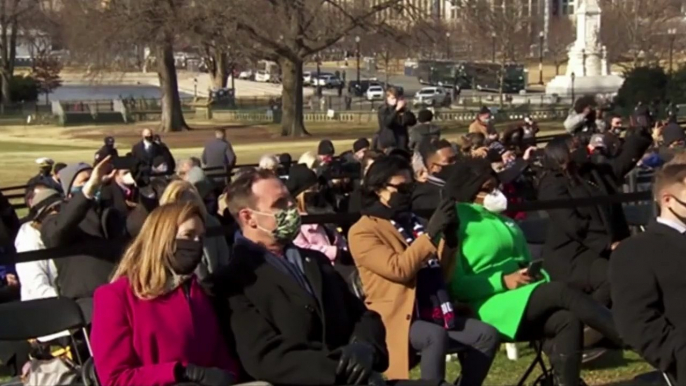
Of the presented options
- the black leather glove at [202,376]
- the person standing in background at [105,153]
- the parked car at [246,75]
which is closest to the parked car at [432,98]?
the parked car at [246,75]

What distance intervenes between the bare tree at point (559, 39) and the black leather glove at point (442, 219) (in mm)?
104142

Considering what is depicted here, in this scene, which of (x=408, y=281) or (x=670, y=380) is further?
(x=408, y=281)

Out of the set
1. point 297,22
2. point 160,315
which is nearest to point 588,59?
point 297,22

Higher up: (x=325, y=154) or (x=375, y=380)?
(x=325, y=154)

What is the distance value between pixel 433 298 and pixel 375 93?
7672 centimetres

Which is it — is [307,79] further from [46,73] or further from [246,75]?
[46,73]

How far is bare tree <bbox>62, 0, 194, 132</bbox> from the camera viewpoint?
47.1 m

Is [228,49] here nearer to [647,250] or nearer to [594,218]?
[594,218]

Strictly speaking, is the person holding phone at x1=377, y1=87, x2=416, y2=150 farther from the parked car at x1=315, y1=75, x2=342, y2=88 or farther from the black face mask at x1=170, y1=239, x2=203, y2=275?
the parked car at x1=315, y1=75, x2=342, y2=88

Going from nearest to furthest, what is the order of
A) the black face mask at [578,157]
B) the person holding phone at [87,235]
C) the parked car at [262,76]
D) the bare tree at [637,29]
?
the person holding phone at [87,235] < the black face mask at [578,157] < the bare tree at [637,29] < the parked car at [262,76]

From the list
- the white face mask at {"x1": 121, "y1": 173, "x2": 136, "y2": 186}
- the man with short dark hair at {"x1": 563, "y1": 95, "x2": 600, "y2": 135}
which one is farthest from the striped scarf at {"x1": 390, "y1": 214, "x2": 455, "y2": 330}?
the man with short dark hair at {"x1": 563, "y1": 95, "x2": 600, "y2": 135}

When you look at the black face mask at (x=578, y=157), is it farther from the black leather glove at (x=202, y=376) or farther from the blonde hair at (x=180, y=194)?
the black leather glove at (x=202, y=376)

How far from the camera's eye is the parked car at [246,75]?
11938cm

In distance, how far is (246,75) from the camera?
4779 inches
